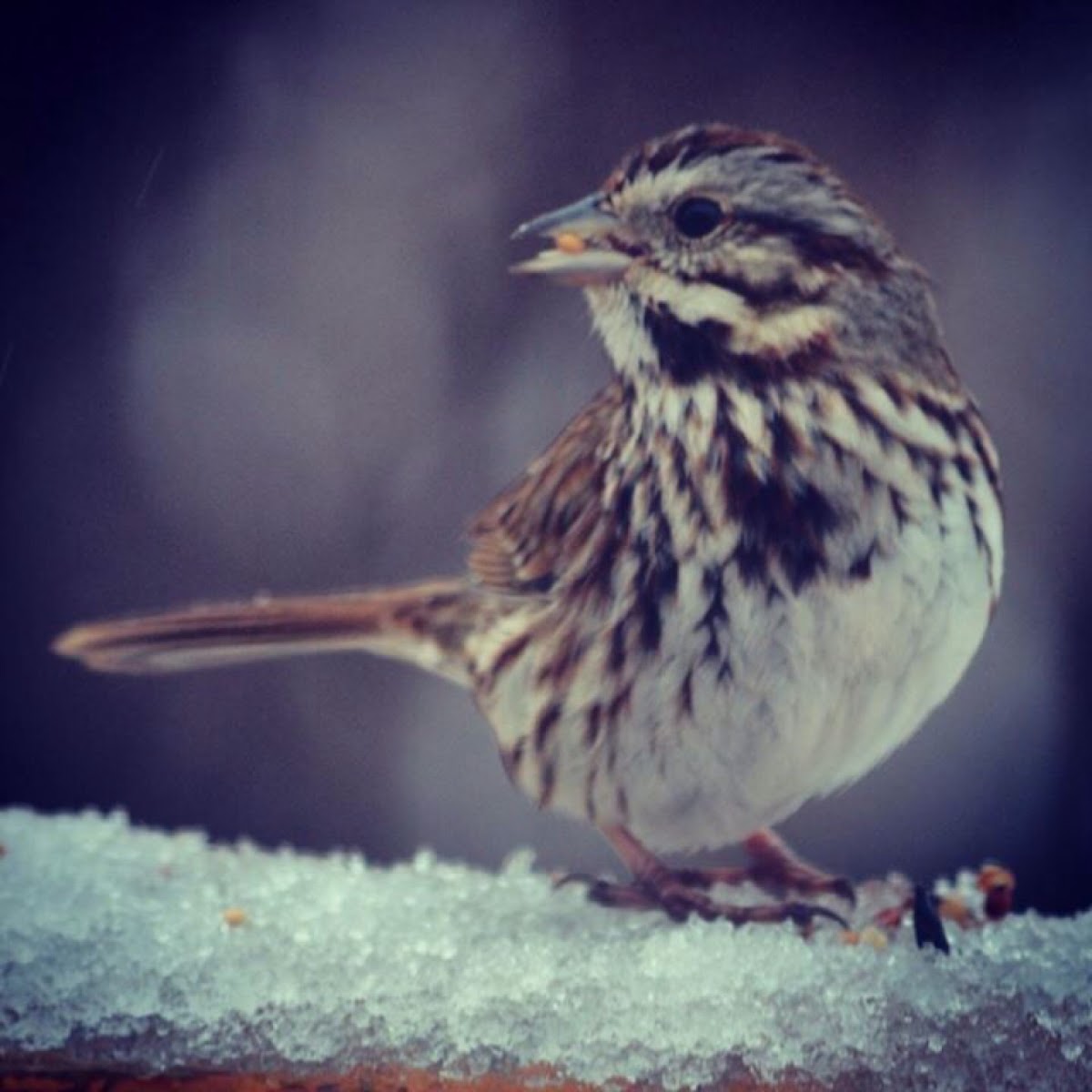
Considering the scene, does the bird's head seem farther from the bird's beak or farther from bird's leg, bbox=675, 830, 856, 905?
bird's leg, bbox=675, 830, 856, 905

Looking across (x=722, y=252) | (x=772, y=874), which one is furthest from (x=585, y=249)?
(x=772, y=874)

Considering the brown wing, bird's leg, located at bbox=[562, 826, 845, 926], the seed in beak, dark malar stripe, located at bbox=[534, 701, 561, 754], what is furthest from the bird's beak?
bird's leg, located at bbox=[562, 826, 845, 926]

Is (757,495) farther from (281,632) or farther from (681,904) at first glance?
(281,632)

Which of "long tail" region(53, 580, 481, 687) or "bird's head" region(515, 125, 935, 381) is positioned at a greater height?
"bird's head" region(515, 125, 935, 381)

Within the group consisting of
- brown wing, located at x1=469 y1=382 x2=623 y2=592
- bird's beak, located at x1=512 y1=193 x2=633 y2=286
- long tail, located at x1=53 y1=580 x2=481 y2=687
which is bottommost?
long tail, located at x1=53 y1=580 x2=481 y2=687

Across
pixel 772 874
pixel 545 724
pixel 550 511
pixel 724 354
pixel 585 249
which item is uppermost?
pixel 585 249

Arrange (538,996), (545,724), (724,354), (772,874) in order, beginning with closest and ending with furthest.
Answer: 1. (538,996)
2. (724,354)
3. (545,724)
4. (772,874)

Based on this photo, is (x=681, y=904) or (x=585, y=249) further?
(x=681, y=904)
